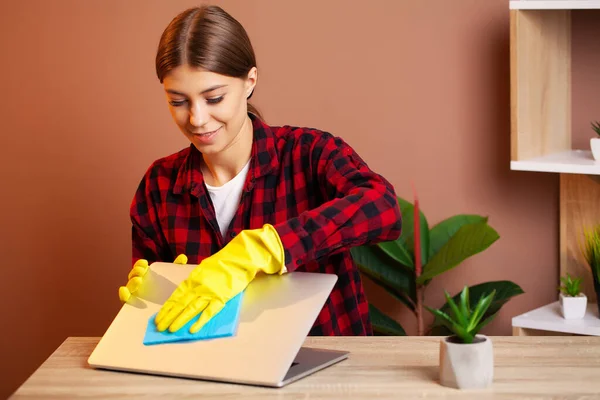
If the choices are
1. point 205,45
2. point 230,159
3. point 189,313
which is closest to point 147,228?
point 230,159

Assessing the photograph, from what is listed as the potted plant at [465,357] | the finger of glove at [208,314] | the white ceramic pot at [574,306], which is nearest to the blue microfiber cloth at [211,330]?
the finger of glove at [208,314]

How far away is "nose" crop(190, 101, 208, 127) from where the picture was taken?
4.97 ft

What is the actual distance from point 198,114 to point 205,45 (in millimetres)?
131

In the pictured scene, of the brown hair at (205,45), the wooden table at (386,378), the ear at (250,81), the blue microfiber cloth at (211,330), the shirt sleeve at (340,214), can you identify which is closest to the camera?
the wooden table at (386,378)

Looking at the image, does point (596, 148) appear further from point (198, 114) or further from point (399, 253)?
point (198, 114)

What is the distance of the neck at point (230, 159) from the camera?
5.51ft

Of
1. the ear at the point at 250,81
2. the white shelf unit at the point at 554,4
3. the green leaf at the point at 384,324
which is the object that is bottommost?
the green leaf at the point at 384,324

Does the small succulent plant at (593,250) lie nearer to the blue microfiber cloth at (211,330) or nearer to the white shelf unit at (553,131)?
the white shelf unit at (553,131)

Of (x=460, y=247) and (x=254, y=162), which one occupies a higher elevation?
(x=254, y=162)

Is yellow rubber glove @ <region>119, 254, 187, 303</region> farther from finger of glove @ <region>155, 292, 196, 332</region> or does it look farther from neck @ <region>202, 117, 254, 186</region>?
neck @ <region>202, 117, 254, 186</region>

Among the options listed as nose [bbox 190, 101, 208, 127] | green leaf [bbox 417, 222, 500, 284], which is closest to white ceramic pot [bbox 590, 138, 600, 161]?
green leaf [bbox 417, 222, 500, 284]

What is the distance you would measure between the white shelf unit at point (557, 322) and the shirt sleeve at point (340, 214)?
0.69 metres

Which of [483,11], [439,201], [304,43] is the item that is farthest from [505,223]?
[304,43]

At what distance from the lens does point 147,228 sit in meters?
1.79
